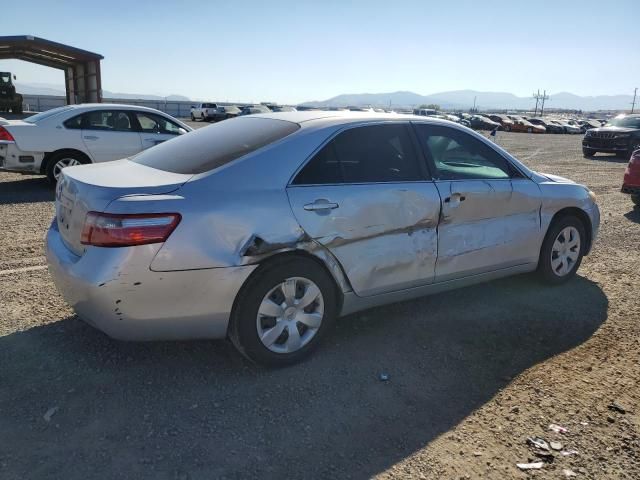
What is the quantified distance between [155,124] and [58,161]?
1.89m

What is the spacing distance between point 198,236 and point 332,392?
1227 mm

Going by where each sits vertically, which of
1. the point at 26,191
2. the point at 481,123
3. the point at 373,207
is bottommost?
the point at 26,191

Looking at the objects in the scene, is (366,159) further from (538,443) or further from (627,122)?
(627,122)

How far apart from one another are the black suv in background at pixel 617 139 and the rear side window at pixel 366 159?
17.8m

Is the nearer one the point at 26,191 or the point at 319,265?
the point at 319,265

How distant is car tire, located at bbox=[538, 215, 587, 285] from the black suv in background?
15976 millimetres

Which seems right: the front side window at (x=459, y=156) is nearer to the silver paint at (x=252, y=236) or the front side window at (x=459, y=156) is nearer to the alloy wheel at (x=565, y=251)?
the silver paint at (x=252, y=236)

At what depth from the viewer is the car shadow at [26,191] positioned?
8450 mm

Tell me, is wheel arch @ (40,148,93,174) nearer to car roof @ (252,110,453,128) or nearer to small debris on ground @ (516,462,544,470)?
car roof @ (252,110,453,128)

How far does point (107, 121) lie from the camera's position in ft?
31.3

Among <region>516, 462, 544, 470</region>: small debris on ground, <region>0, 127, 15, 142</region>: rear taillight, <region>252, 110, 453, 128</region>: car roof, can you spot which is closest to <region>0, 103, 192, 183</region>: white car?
<region>0, 127, 15, 142</region>: rear taillight

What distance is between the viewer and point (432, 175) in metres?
3.95

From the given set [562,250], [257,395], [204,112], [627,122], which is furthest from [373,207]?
[204,112]

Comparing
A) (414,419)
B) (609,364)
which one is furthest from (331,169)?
(609,364)
